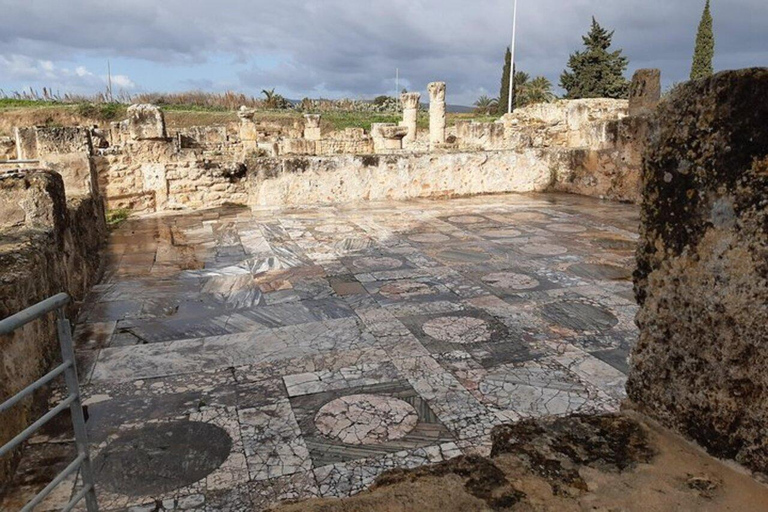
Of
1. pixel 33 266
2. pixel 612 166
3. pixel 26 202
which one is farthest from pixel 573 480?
pixel 612 166

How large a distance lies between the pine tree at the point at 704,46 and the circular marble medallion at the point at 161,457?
34726mm

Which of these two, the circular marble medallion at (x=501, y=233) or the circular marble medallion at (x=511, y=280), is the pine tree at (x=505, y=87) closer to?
the circular marble medallion at (x=501, y=233)

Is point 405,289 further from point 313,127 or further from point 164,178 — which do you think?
point 313,127

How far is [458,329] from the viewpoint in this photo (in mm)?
4121

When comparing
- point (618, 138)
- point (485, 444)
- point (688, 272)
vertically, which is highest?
point (618, 138)

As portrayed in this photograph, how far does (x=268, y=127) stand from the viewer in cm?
2833

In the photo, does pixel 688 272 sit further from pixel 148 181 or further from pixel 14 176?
pixel 148 181

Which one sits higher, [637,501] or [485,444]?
[637,501]

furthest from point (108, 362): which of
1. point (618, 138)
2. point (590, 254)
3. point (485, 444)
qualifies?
point (618, 138)

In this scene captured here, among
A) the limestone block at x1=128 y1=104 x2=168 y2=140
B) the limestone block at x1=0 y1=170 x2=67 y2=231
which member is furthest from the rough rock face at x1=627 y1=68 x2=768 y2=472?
the limestone block at x1=128 y1=104 x2=168 y2=140

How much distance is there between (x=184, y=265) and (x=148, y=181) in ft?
13.8

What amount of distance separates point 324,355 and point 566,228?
517 cm

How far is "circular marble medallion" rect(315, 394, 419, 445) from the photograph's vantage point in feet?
8.95

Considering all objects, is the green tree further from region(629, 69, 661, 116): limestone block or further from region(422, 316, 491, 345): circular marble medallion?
region(422, 316, 491, 345): circular marble medallion
